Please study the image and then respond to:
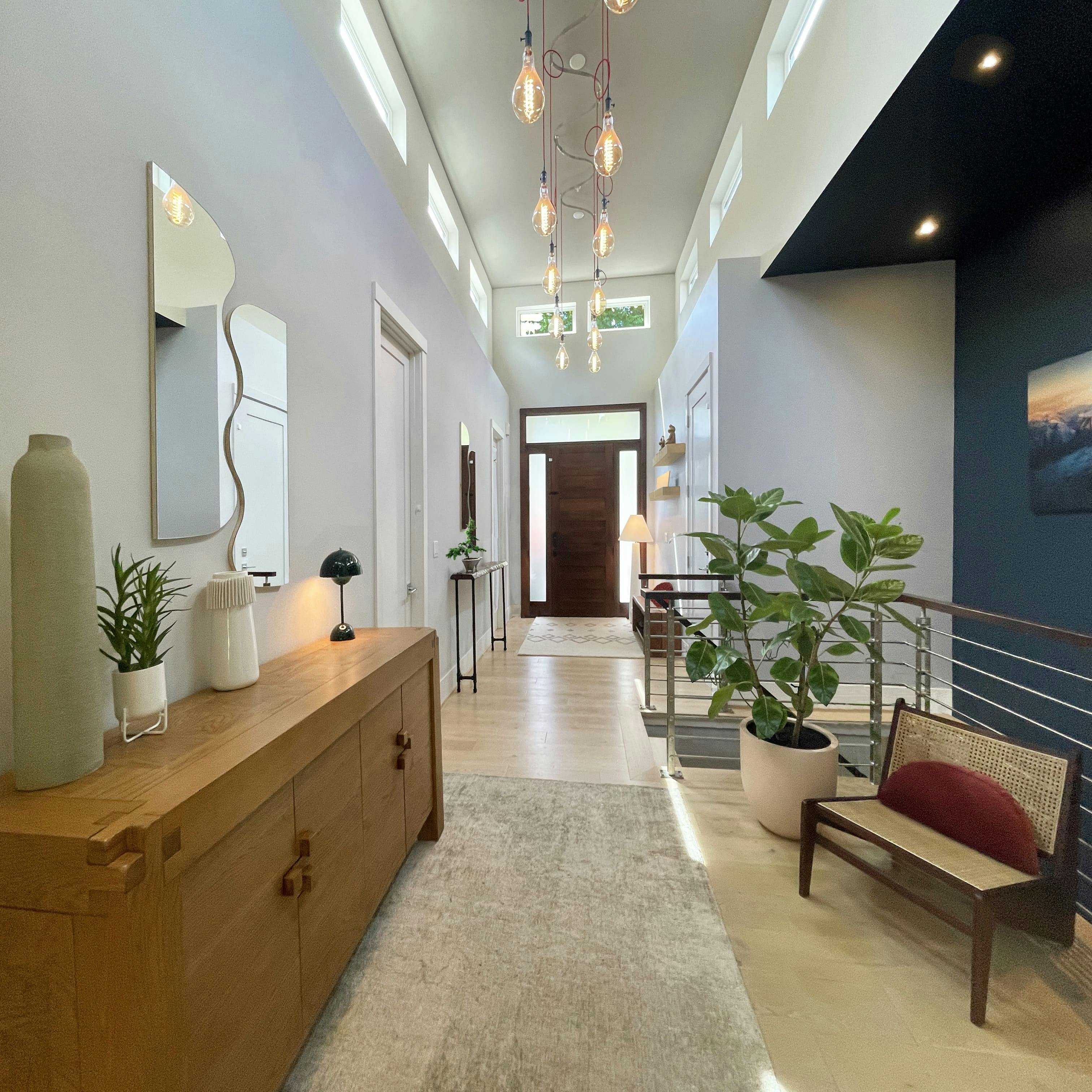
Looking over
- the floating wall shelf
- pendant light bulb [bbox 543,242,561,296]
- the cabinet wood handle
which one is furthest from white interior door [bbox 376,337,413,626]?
the floating wall shelf

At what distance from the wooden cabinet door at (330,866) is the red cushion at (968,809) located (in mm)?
1678

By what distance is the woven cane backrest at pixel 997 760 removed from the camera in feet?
4.48

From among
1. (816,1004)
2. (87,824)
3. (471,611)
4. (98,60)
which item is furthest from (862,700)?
(98,60)

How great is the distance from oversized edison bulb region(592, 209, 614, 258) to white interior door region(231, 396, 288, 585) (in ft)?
6.19

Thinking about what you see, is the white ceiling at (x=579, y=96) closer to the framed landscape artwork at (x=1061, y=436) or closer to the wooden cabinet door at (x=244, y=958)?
the framed landscape artwork at (x=1061, y=436)

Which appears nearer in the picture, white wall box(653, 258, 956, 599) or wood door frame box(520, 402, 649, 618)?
white wall box(653, 258, 956, 599)

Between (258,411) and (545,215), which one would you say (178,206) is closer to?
(258,411)

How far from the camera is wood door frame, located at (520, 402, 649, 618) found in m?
6.69

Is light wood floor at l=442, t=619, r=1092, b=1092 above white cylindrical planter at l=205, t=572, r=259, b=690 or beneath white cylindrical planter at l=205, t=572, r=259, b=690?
beneath

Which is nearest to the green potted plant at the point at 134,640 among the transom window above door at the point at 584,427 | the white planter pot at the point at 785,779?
the white planter pot at the point at 785,779

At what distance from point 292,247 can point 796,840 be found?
9.74 feet

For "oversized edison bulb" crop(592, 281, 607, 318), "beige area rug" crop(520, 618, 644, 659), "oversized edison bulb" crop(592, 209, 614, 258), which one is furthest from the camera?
"beige area rug" crop(520, 618, 644, 659)

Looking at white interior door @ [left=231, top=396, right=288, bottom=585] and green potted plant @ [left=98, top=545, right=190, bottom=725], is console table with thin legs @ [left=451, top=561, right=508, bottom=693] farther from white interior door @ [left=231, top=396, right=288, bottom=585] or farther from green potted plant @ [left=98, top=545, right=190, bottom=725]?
green potted plant @ [left=98, top=545, right=190, bottom=725]

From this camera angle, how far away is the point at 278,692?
1286mm
